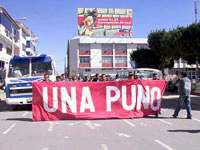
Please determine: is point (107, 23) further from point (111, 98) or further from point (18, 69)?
point (111, 98)

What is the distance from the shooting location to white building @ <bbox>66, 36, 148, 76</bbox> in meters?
128

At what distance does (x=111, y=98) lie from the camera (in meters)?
19.5

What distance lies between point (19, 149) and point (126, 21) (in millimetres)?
121298

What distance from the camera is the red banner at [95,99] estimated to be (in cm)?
1900

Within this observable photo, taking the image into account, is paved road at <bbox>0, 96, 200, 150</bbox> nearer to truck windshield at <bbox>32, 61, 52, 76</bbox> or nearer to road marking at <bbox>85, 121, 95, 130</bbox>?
road marking at <bbox>85, 121, 95, 130</bbox>

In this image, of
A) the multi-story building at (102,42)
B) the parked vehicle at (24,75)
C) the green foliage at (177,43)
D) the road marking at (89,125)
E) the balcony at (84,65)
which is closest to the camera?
the road marking at (89,125)

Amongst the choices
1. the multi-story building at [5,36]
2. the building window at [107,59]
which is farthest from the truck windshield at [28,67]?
the building window at [107,59]

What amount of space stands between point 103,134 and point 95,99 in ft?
15.8

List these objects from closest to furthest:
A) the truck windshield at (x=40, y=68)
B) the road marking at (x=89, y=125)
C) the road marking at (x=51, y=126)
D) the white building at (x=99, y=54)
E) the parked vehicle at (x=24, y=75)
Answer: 1. the road marking at (x=51, y=126)
2. the road marking at (x=89, y=125)
3. the parked vehicle at (x=24, y=75)
4. the truck windshield at (x=40, y=68)
5. the white building at (x=99, y=54)

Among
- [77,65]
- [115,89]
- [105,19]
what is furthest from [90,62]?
[115,89]

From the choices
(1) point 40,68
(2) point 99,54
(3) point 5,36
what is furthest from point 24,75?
(2) point 99,54

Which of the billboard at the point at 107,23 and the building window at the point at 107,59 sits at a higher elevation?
the billboard at the point at 107,23

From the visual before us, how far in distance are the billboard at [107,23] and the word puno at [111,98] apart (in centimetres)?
10948

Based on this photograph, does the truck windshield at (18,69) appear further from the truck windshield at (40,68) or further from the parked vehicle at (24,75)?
the truck windshield at (40,68)
